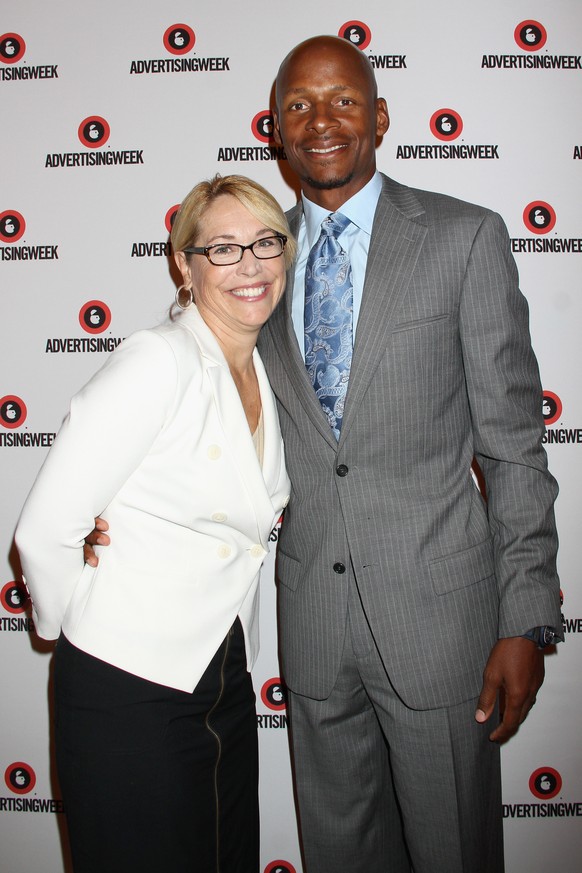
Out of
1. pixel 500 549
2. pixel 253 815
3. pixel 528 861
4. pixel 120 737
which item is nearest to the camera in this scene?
pixel 120 737

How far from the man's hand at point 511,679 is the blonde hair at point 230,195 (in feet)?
3.69

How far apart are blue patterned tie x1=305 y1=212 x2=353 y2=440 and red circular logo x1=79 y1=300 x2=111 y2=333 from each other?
36.2 inches

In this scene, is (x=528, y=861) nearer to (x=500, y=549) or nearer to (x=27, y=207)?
(x=500, y=549)

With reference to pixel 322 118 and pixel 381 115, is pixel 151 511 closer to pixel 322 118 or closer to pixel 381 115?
pixel 322 118

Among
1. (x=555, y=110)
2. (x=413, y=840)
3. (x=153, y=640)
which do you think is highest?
(x=555, y=110)

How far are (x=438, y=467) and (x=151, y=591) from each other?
0.73 meters

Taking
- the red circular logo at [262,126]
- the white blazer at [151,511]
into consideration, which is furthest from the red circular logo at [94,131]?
the white blazer at [151,511]

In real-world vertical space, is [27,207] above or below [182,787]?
above

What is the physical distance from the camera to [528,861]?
2.51 metres

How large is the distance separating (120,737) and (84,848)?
277 mm

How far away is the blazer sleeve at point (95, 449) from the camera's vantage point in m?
1.40

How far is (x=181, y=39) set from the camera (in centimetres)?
231

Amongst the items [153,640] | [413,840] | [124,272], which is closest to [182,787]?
[153,640]

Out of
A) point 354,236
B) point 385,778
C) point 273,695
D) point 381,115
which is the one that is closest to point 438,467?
point 354,236
